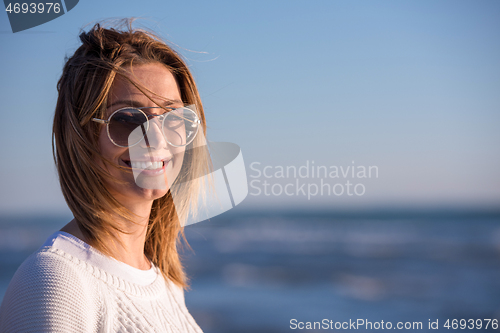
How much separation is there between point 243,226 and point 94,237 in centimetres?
1611

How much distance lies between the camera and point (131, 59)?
1570 millimetres

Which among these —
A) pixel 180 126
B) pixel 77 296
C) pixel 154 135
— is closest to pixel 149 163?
pixel 154 135

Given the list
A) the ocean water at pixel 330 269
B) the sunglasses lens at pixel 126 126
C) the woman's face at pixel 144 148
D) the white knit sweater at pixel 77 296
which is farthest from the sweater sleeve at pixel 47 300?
the ocean water at pixel 330 269

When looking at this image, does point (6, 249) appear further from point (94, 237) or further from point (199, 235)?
point (94, 237)

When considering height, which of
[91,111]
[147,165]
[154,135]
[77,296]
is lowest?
[77,296]

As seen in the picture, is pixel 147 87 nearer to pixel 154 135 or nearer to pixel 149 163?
pixel 154 135

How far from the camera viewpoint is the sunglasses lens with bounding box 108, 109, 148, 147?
4.92ft

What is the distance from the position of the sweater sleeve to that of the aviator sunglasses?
0.51m

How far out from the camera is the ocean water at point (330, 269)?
7605 mm

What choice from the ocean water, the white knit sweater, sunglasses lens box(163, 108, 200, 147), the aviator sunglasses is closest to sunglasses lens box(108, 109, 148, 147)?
the aviator sunglasses

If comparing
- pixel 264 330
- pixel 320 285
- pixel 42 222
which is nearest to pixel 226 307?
pixel 264 330

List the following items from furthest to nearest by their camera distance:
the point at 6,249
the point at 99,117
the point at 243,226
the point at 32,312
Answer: the point at 243,226 → the point at 6,249 → the point at 99,117 → the point at 32,312

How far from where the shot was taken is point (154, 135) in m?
1.60

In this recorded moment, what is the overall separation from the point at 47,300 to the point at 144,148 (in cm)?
68
